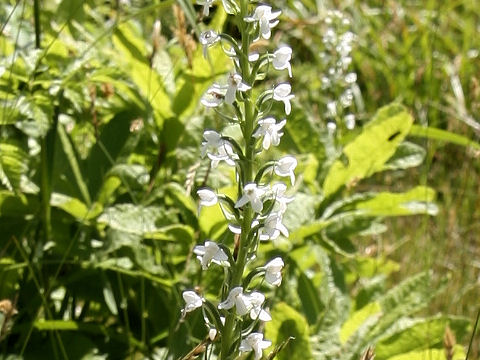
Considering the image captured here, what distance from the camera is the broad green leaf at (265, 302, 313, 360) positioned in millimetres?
2666

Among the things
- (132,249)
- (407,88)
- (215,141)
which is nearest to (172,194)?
(132,249)

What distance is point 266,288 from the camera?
287 centimetres

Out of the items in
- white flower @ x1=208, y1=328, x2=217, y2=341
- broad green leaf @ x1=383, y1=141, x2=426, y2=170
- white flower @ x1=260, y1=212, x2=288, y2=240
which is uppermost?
white flower @ x1=260, y1=212, x2=288, y2=240

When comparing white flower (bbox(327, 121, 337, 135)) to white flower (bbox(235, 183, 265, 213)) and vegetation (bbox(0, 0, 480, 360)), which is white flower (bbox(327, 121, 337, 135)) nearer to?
vegetation (bbox(0, 0, 480, 360))

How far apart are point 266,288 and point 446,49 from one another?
10.7 ft

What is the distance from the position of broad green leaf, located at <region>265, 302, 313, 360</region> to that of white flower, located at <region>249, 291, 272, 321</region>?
31.5 inches

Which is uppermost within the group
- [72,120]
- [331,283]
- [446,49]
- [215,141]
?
[215,141]

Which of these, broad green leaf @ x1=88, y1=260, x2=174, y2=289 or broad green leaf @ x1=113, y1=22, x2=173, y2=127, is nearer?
broad green leaf @ x1=88, y1=260, x2=174, y2=289

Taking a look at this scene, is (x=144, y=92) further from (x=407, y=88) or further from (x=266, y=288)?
(x=407, y=88)

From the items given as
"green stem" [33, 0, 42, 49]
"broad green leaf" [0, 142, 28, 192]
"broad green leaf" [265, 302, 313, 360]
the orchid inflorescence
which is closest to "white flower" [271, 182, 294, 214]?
the orchid inflorescence

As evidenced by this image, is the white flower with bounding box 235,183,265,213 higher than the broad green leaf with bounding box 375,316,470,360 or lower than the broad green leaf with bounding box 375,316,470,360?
higher

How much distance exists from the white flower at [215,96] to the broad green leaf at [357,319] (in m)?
1.20

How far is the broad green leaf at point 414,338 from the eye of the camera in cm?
282

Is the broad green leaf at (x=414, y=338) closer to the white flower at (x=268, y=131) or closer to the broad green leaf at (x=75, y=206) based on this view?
the broad green leaf at (x=75, y=206)
